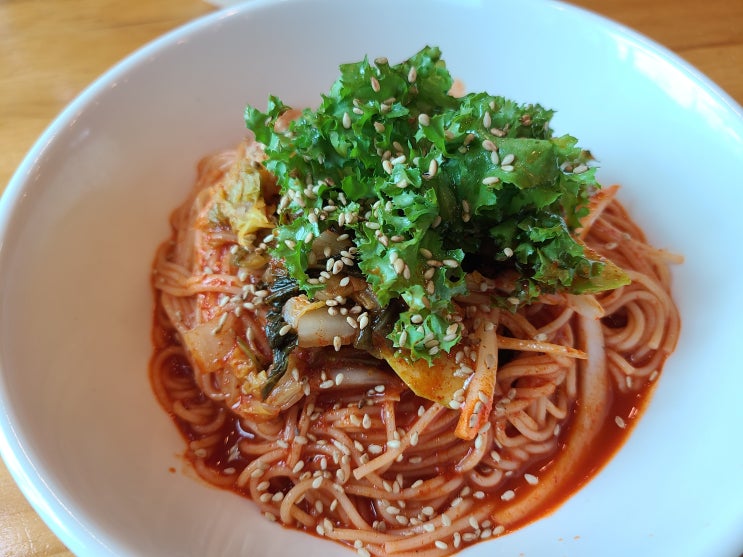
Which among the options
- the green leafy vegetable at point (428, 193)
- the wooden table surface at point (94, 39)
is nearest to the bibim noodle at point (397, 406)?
the green leafy vegetable at point (428, 193)

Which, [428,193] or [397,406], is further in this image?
[397,406]

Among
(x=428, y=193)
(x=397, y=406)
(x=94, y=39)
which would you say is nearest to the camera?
(x=428, y=193)

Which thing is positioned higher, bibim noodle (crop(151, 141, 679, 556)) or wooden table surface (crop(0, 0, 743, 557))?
wooden table surface (crop(0, 0, 743, 557))

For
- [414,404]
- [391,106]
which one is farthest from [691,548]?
[391,106]

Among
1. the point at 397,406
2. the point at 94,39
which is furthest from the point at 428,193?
the point at 94,39

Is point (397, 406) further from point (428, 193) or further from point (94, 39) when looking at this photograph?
point (94, 39)

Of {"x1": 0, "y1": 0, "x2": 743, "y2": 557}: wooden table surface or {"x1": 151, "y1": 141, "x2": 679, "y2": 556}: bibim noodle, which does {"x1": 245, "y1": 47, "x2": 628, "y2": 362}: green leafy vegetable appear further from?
{"x1": 0, "y1": 0, "x2": 743, "y2": 557}: wooden table surface

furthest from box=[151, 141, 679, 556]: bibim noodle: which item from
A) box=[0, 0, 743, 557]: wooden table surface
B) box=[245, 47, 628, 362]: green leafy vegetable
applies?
box=[0, 0, 743, 557]: wooden table surface
